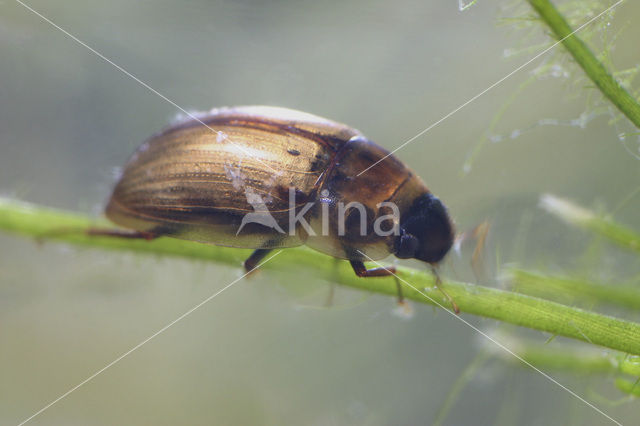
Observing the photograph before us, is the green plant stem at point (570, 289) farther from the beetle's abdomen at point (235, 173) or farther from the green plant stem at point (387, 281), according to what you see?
the beetle's abdomen at point (235, 173)

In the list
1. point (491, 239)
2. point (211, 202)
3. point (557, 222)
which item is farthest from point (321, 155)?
point (557, 222)

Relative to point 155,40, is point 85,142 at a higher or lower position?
lower

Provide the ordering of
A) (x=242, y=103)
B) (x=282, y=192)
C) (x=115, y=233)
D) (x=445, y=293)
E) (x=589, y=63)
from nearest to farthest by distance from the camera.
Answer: (x=589, y=63) < (x=445, y=293) < (x=282, y=192) < (x=115, y=233) < (x=242, y=103)

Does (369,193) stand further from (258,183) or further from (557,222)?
(557,222)

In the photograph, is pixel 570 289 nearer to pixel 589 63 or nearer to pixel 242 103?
pixel 589 63

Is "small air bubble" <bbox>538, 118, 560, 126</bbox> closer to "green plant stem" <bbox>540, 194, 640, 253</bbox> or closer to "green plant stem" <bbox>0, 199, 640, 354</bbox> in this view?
"green plant stem" <bbox>540, 194, 640, 253</bbox>

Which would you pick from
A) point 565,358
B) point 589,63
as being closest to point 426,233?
point 589,63
